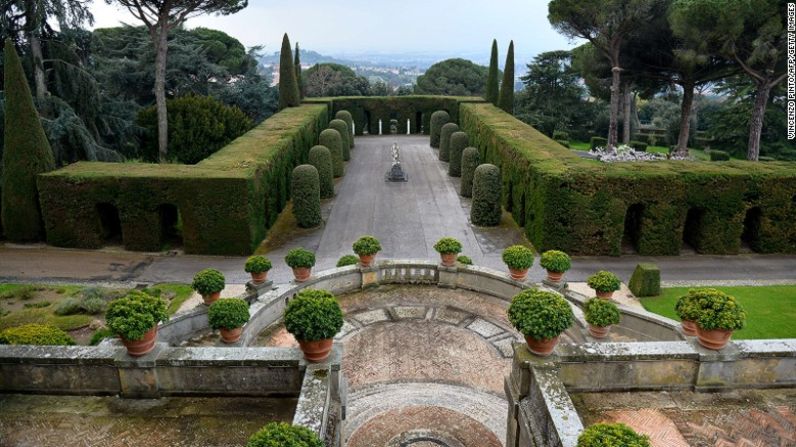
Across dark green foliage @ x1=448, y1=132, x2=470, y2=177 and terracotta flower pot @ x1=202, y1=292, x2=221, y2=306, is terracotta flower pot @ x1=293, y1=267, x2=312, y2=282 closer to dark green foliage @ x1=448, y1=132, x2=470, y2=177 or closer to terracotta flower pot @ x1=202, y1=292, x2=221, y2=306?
terracotta flower pot @ x1=202, y1=292, x2=221, y2=306

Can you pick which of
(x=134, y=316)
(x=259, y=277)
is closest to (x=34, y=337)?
(x=134, y=316)

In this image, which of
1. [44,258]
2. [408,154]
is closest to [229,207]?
[44,258]

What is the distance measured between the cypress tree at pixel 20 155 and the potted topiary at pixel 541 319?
21.6m

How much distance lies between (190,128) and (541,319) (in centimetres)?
3353

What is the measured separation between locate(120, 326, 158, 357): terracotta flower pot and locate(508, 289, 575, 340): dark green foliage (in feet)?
17.6

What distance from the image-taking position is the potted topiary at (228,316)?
10.9 meters

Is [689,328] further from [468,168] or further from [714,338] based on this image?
[468,168]

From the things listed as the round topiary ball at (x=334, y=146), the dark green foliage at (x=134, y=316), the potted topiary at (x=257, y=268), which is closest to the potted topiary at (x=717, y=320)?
the dark green foliage at (x=134, y=316)

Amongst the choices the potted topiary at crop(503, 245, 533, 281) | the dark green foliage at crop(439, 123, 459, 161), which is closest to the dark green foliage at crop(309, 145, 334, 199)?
the dark green foliage at crop(439, 123, 459, 161)

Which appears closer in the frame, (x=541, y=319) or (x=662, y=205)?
(x=541, y=319)

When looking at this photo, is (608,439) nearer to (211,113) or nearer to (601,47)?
(211,113)

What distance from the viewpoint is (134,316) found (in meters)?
7.82

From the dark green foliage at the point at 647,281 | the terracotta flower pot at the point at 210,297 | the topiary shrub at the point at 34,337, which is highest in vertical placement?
the topiary shrub at the point at 34,337

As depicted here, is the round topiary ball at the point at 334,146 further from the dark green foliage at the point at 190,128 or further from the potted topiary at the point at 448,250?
the potted topiary at the point at 448,250
